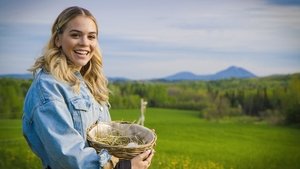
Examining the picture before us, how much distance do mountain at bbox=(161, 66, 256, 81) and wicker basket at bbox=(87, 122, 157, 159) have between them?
8.56 ft

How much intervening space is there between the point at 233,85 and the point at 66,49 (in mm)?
3026

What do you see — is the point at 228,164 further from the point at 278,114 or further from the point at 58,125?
the point at 58,125

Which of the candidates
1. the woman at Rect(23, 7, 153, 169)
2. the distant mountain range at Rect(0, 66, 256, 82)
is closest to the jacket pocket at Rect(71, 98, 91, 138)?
the woman at Rect(23, 7, 153, 169)

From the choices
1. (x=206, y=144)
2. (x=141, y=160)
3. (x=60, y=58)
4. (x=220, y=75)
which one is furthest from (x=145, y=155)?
(x=220, y=75)

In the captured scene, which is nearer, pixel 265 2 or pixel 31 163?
pixel 265 2

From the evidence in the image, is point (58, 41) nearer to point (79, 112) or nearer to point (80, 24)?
point (80, 24)

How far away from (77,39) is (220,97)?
115 inches

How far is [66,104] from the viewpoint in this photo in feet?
4.01

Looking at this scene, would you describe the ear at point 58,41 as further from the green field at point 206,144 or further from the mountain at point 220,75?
the mountain at point 220,75

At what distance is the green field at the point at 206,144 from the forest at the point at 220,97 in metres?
0.09

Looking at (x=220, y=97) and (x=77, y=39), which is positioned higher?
(x=77, y=39)

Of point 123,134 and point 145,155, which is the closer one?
point 145,155

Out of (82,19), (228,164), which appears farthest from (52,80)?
(228,164)

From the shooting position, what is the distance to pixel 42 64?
4.21ft
